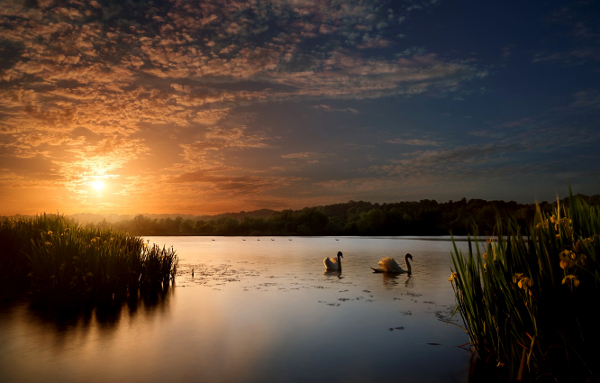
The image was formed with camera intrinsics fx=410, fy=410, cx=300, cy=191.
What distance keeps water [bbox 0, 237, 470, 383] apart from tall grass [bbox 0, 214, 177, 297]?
1288mm

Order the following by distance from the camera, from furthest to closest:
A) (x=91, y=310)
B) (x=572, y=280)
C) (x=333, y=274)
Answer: (x=333, y=274) → (x=91, y=310) → (x=572, y=280)

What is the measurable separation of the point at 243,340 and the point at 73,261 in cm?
756

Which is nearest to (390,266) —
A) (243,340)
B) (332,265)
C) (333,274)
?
(333,274)

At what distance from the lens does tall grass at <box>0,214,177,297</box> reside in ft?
A: 43.9

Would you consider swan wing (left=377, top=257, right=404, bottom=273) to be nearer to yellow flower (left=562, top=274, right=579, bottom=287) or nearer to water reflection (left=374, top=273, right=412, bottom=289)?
water reflection (left=374, top=273, right=412, bottom=289)

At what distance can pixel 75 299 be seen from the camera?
42.0 ft

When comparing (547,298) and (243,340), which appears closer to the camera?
(547,298)

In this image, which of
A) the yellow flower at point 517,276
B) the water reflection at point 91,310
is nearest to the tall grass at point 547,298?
the yellow flower at point 517,276

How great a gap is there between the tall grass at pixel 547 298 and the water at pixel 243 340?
136 cm

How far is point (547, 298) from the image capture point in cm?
523

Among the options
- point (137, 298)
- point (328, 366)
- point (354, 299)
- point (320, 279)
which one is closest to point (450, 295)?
point (354, 299)

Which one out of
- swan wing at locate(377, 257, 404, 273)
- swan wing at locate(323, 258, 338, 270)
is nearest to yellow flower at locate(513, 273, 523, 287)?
swan wing at locate(377, 257, 404, 273)

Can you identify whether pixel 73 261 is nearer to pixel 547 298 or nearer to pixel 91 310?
pixel 91 310

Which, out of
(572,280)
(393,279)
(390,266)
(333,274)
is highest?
(572,280)
